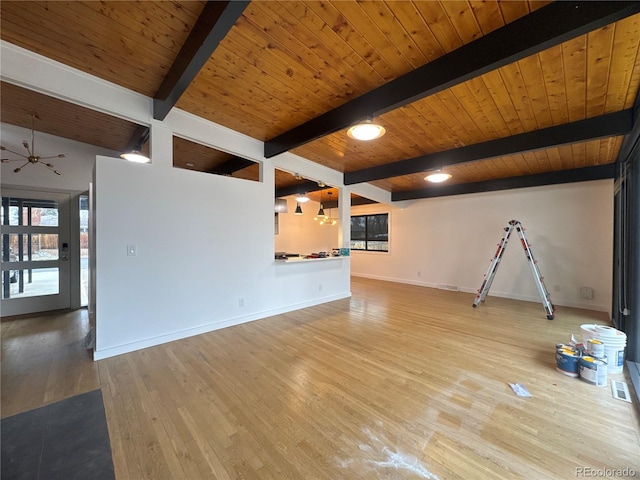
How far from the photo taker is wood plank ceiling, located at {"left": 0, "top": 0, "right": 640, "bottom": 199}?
6.05 feet

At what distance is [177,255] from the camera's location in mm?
3412

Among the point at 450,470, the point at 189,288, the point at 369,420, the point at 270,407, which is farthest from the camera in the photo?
the point at 189,288

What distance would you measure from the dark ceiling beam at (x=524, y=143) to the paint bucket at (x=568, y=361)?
2441 millimetres

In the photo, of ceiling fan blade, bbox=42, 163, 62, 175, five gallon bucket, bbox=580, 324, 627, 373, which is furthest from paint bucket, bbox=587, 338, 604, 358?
ceiling fan blade, bbox=42, 163, 62, 175

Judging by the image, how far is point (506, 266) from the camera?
238 inches

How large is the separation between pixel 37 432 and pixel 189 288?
6.11ft

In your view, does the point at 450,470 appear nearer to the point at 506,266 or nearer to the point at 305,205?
the point at 506,266

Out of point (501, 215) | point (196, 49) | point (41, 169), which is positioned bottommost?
point (501, 215)

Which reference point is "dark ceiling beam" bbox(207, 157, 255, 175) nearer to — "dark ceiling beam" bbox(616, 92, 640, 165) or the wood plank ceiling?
the wood plank ceiling

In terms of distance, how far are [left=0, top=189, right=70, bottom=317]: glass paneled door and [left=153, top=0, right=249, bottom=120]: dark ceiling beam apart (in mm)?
3753

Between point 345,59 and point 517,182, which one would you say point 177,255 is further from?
point 517,182

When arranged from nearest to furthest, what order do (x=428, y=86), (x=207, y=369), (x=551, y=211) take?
1. (x=428, y=86)
2. (x=207, y=369)
3. (x=551, y=211)

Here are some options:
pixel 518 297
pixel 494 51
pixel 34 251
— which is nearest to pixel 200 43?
pixel 494 51

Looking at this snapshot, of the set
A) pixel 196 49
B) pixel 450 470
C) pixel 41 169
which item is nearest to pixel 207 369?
pixel 450 470
